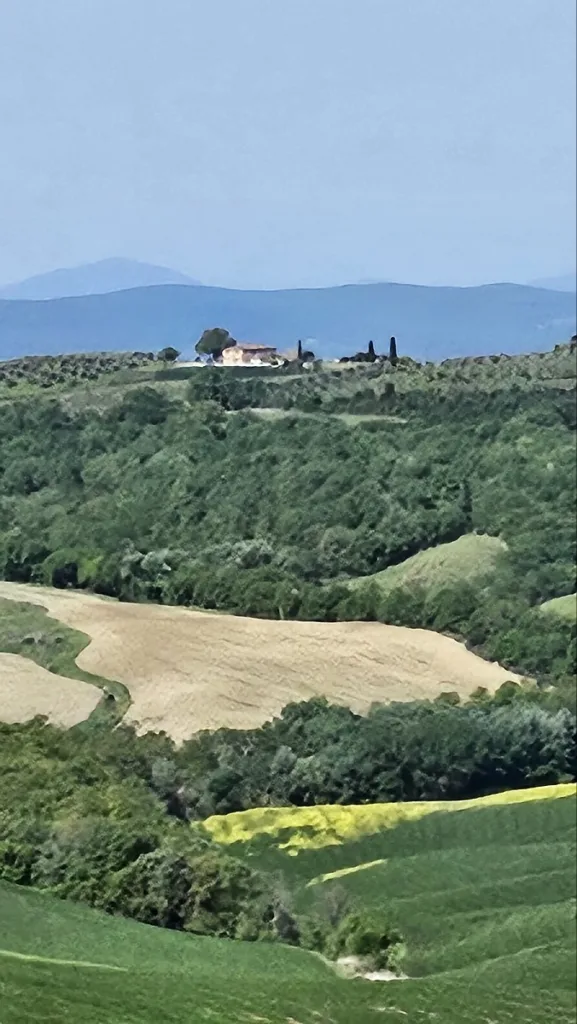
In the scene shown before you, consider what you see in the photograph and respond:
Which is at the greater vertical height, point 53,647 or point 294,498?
point 294,498

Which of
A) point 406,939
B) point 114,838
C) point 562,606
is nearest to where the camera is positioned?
point 406,939

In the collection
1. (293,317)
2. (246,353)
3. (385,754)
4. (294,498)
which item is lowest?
(385,754)

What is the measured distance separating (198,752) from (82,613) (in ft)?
2.07

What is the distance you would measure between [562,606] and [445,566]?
0.45m

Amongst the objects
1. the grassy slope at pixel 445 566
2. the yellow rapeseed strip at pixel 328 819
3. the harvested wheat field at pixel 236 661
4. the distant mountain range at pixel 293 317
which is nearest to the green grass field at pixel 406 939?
the yellow rapeseed strip at pixel 328 819

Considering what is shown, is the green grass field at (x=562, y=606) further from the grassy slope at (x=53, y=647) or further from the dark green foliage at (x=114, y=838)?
the grassy slope at (x=53, y=647)

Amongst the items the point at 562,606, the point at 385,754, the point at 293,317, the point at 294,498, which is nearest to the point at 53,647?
the point at 294,498

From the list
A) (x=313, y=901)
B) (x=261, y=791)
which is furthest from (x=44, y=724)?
(x=313, y=901)

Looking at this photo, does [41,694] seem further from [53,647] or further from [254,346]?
[254,346]

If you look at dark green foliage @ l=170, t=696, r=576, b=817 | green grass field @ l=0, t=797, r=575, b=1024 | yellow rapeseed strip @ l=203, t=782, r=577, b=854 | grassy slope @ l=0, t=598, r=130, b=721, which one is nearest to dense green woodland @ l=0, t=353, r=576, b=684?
grassy slope @ l=0, t=598, r=130, b=721

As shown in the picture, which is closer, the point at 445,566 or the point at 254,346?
the point at 445,566

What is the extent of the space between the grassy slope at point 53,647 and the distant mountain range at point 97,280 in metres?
1.12

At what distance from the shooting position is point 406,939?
396 cm

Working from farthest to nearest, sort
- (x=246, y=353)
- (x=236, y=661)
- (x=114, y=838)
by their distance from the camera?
(x=246, y=353), (x=236, y=661), (x=114, y=838)
